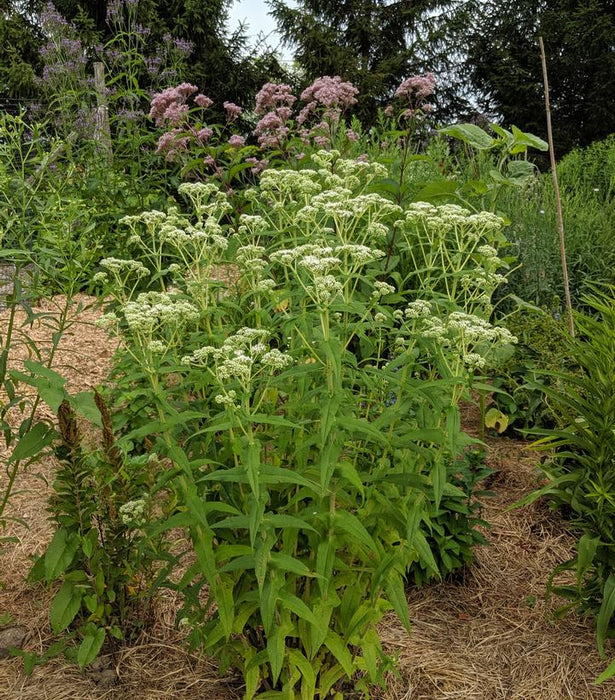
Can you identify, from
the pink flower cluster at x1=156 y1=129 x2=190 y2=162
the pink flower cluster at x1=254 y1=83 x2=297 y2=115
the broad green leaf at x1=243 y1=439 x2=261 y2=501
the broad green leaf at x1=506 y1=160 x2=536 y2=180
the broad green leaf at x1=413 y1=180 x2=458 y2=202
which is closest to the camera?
the broad green leaf at x1=243 y1=439 x2=261 y2=501

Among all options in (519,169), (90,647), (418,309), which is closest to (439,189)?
(519,169)

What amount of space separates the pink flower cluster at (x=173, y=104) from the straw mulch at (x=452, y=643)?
221 centimetres

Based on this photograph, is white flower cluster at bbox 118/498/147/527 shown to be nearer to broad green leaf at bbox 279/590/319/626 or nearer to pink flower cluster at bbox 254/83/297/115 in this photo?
broad green leaf at bbox 279/590/319/626

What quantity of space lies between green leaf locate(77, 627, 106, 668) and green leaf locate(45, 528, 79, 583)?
9.4 inches

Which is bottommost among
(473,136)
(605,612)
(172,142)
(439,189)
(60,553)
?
(60,553)

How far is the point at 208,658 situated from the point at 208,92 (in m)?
15.8

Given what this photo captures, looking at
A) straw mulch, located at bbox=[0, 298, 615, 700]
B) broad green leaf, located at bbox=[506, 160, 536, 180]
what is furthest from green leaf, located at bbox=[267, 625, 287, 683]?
broad green leaf, located at bbox=[506, 160, 536, 180]

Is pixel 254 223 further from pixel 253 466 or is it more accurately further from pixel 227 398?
pixel 253 466

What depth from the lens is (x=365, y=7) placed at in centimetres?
1798

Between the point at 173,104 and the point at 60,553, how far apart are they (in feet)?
9.97

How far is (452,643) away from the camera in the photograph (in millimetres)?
2574

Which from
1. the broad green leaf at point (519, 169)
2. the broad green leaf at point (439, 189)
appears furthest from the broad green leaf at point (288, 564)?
the broad green leaf at point (519, 169)

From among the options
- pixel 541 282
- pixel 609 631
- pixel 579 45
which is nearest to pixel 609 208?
pixel 541 282

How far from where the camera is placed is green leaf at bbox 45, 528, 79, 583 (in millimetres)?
2102
